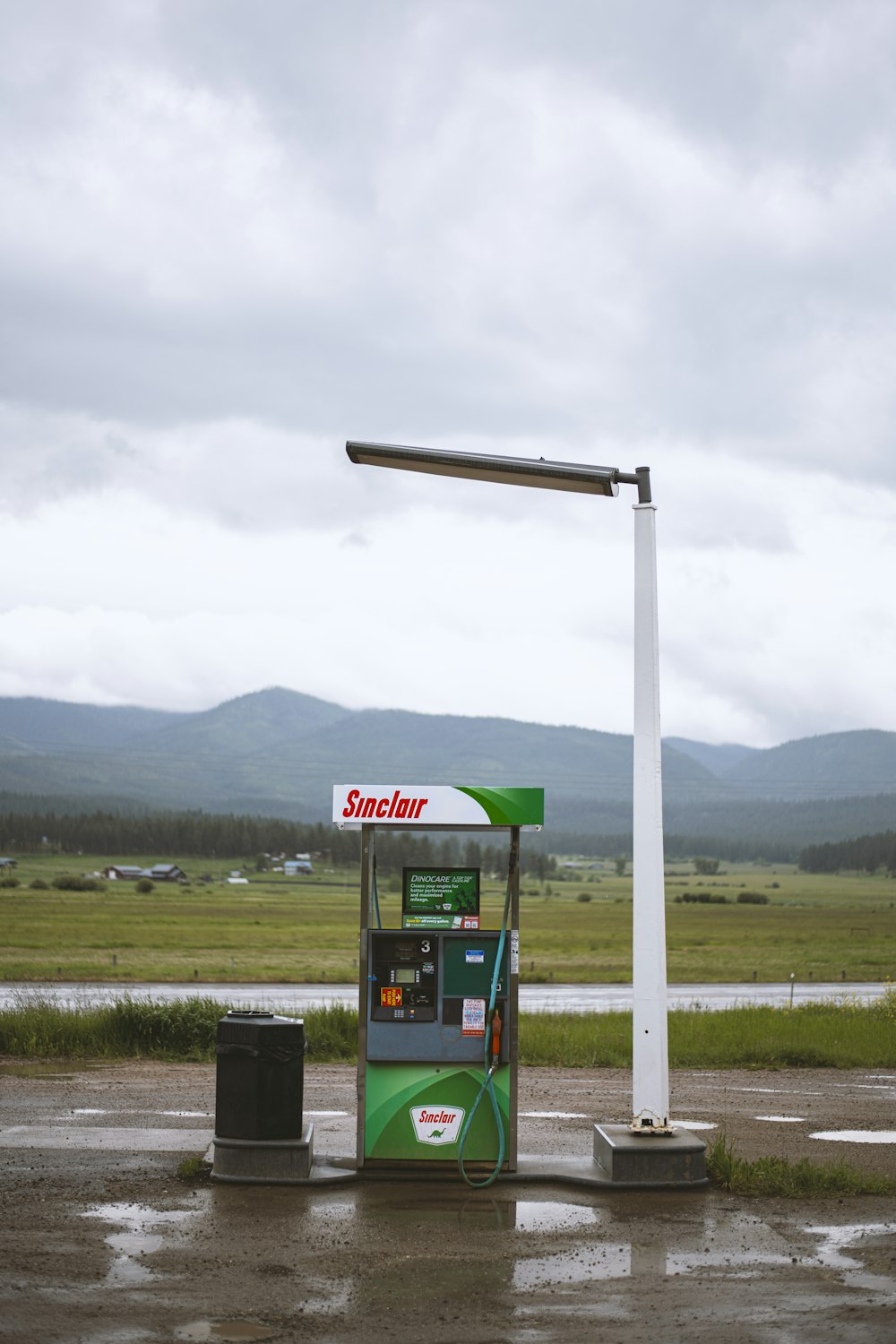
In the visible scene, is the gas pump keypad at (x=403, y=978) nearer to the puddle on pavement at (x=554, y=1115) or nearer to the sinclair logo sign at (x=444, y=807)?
the sinclair logo sign at (x=444, y=807)

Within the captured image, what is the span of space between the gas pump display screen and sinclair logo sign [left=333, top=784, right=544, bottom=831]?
2.00 feet

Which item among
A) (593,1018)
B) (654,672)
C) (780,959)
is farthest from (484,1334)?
(780,959)

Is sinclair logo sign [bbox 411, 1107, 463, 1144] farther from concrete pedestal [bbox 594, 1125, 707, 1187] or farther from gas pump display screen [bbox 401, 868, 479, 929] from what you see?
gas pump display screen [bbox 401, 868, 479, 929]

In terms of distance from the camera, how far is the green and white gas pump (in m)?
11.1

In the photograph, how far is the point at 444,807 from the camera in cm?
1108

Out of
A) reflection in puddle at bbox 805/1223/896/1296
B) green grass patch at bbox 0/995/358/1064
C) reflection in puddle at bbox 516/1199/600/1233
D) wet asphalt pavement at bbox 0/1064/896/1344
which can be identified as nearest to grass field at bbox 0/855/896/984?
green grass patch at bbox 0/995/358/1064

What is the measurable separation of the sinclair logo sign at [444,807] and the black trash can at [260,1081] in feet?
5.83

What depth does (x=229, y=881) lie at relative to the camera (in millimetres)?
185125

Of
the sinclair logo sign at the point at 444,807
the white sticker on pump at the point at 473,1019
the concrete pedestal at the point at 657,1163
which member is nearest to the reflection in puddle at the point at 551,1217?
the concrete pedestal at the point at 657,1163

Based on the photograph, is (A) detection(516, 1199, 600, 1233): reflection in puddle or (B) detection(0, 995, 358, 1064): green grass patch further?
(B) detection(0, 995, 358, 1064): green grass patch

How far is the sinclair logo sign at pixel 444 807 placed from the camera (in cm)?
1103

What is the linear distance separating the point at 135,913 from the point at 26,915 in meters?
8.49

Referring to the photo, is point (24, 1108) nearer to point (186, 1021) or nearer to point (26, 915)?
point (186, 1021)

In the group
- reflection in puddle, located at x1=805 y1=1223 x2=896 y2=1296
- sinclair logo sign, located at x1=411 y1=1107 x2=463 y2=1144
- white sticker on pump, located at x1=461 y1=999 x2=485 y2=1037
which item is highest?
white sticker on pump, located at x1=461 y1=999 x2=485 y2=1037
